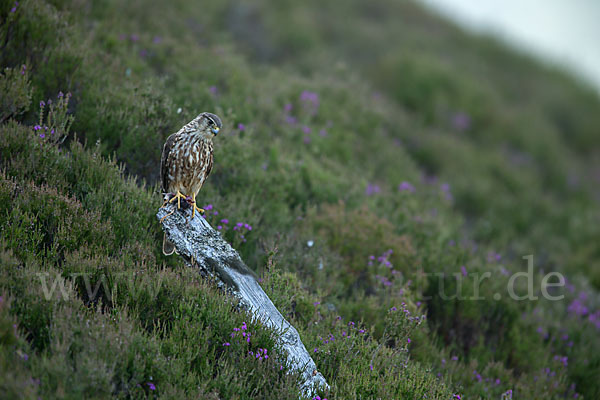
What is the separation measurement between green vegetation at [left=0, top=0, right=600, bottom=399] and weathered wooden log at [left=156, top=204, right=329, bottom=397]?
16 cm

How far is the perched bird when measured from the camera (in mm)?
4277

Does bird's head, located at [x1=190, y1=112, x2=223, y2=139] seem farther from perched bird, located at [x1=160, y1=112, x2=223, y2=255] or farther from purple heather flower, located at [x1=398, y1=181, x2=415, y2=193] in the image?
purple heather flower, located at [x1=398, y1=181, x2=415, y2=193]

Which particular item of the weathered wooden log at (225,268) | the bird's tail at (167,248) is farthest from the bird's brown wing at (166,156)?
the bird's tail at (167,248)

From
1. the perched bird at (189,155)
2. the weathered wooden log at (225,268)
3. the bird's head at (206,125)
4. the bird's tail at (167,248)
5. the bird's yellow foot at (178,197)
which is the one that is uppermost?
the bird's head at (206,125)

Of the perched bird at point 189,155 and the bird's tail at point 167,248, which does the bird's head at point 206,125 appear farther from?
the bird's tail at point 167,248

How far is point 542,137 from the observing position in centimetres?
1133

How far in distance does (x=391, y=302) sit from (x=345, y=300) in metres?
0.47

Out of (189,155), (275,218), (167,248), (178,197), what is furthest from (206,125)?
(275,218)

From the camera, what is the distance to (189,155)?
4277 millimetres

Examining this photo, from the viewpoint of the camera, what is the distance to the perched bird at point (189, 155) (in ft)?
14.0

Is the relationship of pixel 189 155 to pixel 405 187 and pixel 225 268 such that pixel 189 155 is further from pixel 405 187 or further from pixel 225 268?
pixel 405 187

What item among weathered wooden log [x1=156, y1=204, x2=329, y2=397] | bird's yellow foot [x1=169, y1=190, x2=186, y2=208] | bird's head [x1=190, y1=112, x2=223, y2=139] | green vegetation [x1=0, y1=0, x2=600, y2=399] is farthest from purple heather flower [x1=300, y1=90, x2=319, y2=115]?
weathered wooden log [x1=156, y1=204, x2=329, y2=397]

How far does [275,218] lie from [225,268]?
175 centimetres

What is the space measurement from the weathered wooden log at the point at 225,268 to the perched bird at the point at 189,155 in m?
0.25
